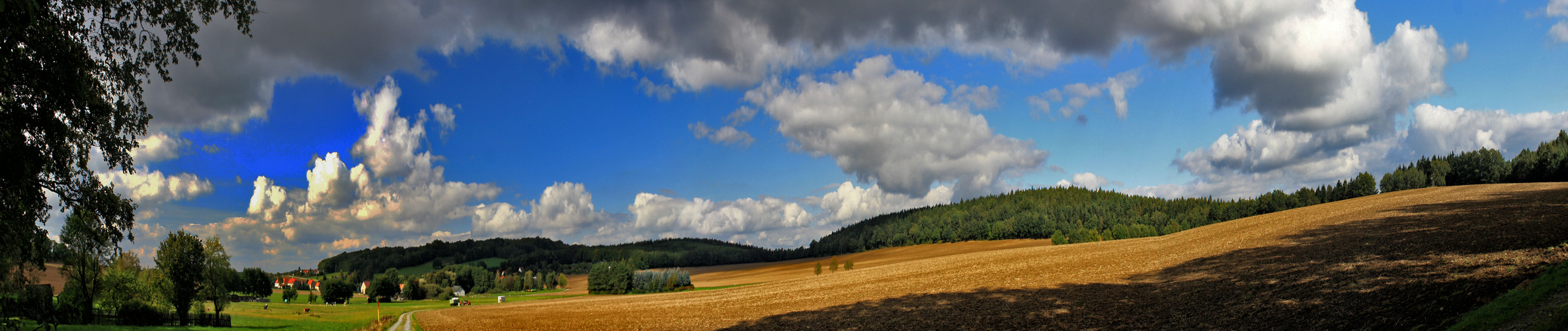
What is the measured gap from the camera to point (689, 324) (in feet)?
95.2

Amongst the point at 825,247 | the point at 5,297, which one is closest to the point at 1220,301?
the point at 5,297

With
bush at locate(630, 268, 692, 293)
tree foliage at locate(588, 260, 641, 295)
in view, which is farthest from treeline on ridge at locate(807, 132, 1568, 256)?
tree foliage at locate(588, 260, 641, 295)

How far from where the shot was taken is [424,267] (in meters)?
173

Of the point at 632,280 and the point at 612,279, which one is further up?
the point at 612,279

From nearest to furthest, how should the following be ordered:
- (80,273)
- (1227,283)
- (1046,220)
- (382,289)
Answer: (1227,283) < (80,273) < (382,289) < (1046,220)

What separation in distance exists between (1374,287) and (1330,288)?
1132mm

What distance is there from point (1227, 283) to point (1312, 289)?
4.15 meters

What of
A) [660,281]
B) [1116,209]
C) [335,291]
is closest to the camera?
[660,281]

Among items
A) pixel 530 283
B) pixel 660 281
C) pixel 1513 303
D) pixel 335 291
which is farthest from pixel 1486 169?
pixel 335 291

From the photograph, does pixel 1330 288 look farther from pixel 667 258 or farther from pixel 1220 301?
pixel 667 258

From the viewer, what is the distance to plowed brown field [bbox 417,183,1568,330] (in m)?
13.5

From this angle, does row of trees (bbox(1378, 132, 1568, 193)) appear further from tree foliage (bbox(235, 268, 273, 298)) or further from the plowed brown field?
tree foliage (bbox(235, 268, 273, 298))

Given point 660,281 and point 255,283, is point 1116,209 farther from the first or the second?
point 255,283

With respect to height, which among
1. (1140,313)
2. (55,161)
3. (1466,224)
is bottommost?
(1140,313)
